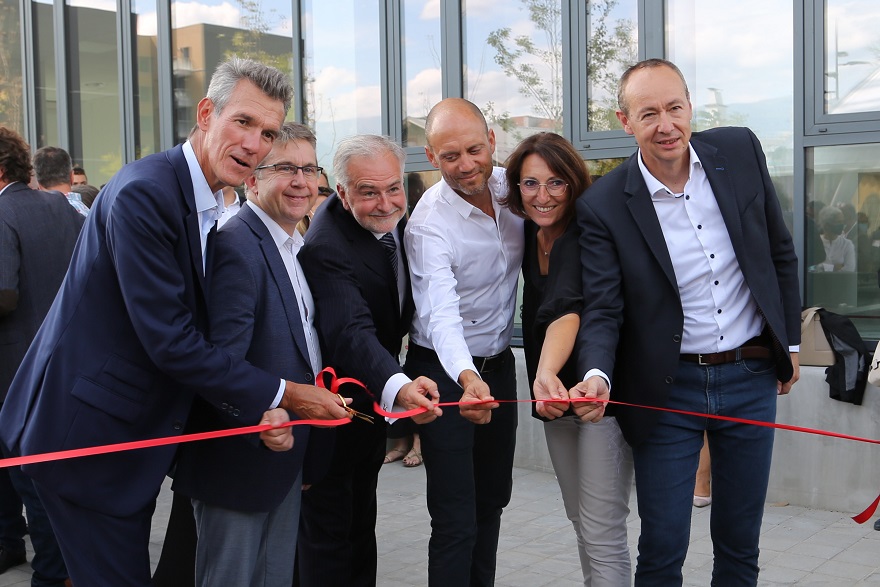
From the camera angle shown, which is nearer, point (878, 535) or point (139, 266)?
point (139, 266)

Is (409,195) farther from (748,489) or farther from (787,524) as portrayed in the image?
(748,489)

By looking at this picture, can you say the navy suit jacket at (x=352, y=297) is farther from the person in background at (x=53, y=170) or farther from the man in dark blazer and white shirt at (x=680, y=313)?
the person in background at (x=53, y=170)

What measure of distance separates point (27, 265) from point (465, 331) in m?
2.25

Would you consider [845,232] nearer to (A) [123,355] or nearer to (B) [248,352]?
(B) [248,352]

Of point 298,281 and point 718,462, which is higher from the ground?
point 298,281

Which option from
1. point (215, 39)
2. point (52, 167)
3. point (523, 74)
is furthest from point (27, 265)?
point (215, 39)

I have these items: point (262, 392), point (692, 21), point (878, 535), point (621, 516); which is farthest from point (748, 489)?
point (692, 21)

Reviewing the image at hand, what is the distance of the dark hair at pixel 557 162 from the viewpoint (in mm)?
3412

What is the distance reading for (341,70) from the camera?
8.30 m

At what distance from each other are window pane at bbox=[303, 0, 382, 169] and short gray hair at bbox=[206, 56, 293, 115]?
5108 millimetres

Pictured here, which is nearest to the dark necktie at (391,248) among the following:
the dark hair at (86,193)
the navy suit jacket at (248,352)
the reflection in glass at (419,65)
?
the navy suit jacket at (248,352)

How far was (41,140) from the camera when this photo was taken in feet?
37.4

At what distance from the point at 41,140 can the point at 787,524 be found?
9444mm

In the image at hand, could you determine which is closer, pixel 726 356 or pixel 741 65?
pixel 726 356
